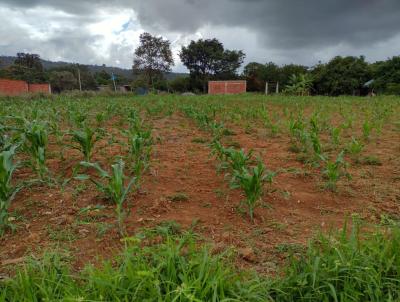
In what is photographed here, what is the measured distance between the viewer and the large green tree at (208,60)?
44.9 m

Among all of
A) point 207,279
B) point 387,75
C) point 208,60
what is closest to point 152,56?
point 208,60

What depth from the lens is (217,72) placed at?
45.8 m

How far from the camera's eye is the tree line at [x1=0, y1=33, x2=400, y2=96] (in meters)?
30.8

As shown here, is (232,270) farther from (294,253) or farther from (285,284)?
(294,253)

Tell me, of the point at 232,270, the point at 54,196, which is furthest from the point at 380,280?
the point at 54,196

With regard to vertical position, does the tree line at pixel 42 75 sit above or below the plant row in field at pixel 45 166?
above

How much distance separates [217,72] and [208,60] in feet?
6.62

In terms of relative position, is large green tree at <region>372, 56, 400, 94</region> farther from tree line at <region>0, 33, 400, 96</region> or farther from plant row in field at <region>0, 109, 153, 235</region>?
plant row in field at <region>0, 109, 153, 235</region>

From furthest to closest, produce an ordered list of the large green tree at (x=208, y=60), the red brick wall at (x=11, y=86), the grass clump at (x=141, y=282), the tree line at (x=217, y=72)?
the large green tree at (x=208, y=60) < the tree line at (x=217, y=72) < the red brick wall at (x=11, y=86) < the grass clump at (x=141, y=282)

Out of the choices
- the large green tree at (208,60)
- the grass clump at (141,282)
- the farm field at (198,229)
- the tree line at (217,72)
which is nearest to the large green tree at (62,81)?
the tree line at (217,72)

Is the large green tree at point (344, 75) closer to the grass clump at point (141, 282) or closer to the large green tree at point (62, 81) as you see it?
the grass clump at point (141, 282)

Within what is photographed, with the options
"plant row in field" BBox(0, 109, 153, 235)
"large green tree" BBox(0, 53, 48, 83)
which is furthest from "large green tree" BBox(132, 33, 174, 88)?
"plant row in field" BBox(0, 109, 153, 235)

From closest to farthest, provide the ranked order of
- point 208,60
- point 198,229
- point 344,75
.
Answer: point 198,229 < point 344,75 < point 208,60

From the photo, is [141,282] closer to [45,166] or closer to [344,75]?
[45,166]
